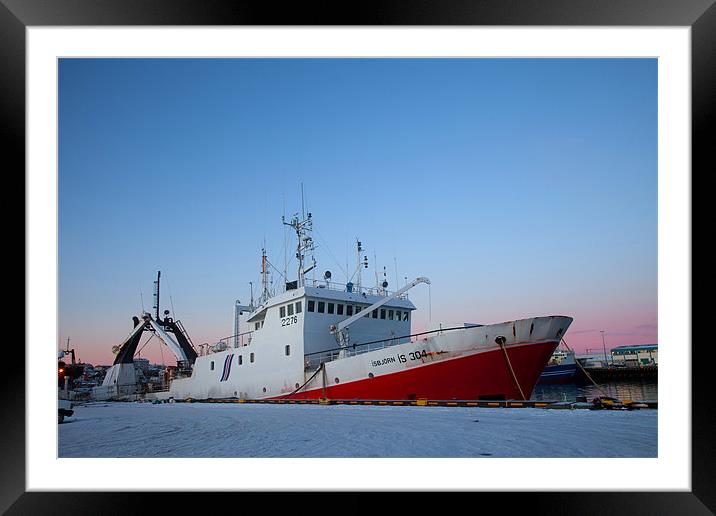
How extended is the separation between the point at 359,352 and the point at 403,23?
1037 cm

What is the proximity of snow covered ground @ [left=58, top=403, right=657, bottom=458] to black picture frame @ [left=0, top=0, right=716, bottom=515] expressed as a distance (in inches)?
50.0

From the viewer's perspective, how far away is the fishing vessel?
10.7 metres

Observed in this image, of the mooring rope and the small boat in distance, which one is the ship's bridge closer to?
the mooring rope

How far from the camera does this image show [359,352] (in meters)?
13.6

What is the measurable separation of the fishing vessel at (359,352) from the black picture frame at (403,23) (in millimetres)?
6704

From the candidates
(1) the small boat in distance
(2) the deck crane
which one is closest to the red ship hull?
(2) the deck crane

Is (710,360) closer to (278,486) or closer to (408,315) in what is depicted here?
(278,486)

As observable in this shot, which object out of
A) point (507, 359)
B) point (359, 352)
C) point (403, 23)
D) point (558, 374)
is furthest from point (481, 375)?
point (558, 374)

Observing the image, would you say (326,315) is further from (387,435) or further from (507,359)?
(387,435)

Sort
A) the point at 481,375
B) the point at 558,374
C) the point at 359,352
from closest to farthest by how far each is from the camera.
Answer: the point at 481,375 < the point at 359,352 < the point at 558,374

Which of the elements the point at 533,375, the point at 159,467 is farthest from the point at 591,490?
the point at 533,375

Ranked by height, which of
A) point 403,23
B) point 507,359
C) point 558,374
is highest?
point 403,23

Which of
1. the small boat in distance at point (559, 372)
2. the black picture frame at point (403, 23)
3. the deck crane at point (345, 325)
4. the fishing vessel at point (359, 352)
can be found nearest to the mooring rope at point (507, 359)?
→ the fishing vessel at point (359, 352)

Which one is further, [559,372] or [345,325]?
[559,372]
